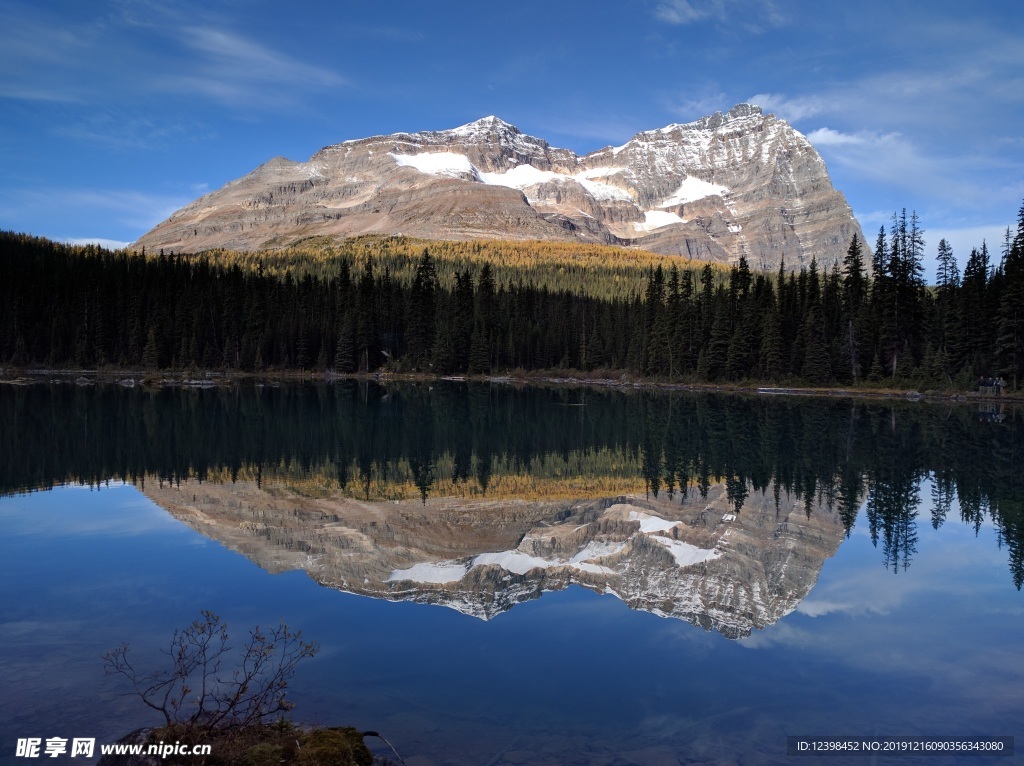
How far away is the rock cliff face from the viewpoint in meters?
15.8

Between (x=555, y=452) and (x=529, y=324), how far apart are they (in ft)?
300

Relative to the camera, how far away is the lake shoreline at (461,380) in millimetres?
80969

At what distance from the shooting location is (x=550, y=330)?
127562 mm

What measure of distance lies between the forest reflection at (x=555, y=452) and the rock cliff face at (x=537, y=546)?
1.74 m

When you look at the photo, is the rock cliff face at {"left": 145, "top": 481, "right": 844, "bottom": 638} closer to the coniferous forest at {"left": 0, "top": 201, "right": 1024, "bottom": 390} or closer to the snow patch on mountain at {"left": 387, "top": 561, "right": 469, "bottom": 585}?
the snow patch on mountain at {"left": 387, "top": 561, "right": 469, "bottom": 585}

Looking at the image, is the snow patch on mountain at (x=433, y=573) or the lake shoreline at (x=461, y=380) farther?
the lake shoreline at (x=461, y=380)

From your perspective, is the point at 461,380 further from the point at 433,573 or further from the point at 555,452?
the point at 433,573

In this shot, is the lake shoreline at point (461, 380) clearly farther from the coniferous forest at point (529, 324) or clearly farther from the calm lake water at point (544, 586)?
the calm lake water at point (544, 586)

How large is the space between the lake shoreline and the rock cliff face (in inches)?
2483

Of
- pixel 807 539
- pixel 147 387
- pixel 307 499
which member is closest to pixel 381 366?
pixel 147 387

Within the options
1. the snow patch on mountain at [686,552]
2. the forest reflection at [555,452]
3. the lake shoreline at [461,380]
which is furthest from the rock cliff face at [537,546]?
the lake shoreline at [461,380]

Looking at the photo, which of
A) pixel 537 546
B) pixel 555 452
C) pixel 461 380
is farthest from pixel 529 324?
pixel 537 546

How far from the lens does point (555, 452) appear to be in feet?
124

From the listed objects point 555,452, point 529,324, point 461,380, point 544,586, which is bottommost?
point 544,586
